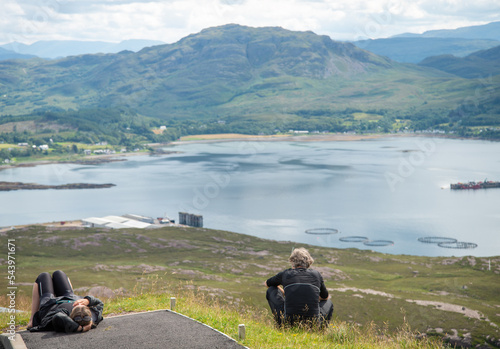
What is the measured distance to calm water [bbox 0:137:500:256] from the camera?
99.1m

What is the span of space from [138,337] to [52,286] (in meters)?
2.55

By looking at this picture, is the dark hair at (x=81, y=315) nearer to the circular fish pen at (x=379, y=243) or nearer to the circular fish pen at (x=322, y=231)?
the circular fish pen at (x=379, y=243)

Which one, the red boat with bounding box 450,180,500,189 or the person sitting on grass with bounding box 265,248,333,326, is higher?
the person sitting on grass with bounding box 265,248,333,326

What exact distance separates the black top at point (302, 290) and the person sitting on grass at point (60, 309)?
438cm

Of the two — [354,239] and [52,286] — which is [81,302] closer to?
[52,286]

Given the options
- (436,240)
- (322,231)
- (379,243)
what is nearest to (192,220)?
(322,231)

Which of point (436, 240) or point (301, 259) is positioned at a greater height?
point (301, 259)

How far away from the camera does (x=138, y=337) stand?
11.2 m

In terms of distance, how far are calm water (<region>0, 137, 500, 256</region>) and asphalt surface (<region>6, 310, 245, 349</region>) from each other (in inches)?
3009

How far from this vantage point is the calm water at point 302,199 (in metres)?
99.1

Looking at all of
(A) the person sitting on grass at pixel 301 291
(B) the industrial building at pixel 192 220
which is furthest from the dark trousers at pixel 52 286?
(B) the industrial building at pixel 192 220

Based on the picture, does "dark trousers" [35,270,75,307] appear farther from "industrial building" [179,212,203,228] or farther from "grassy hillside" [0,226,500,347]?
"industrial building" [179,212,203,228]

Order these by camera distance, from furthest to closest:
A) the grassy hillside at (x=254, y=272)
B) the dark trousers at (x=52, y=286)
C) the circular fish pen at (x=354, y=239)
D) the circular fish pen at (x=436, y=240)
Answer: the circular fish pen at (x=354, y=239), the circular fish pen at (x=436, y=240), the grassy hillside at (x=254, y=272), the dark trousers at (x=52, y=286)

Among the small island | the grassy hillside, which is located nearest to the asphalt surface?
the grassy hillside
